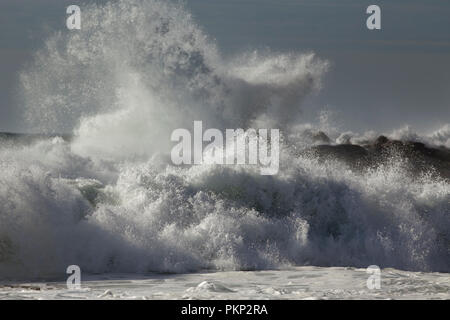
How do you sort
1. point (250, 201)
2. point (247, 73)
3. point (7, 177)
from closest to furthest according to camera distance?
point (7, 177) < point (250, 201) < point (247, 73)

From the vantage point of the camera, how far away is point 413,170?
1257 inches

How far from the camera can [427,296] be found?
10.3 metres

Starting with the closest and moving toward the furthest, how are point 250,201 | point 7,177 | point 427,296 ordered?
point 427,296, point 7,177, point 250,201

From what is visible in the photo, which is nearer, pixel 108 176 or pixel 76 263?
pixel 76 263

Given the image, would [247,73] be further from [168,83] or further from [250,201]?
[250,201]

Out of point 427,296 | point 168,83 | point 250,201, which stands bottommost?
point 427,296

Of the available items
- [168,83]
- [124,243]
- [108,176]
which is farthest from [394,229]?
[168,83]

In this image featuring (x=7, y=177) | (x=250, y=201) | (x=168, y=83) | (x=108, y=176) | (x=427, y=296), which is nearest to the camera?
(x=427, y=296)
